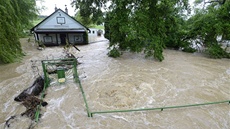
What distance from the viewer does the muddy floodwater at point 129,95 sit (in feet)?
14.9

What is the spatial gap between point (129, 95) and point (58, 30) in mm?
14996

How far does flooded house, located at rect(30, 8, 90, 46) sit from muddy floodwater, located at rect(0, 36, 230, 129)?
347 inches

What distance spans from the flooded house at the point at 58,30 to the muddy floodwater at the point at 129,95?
8801 mm

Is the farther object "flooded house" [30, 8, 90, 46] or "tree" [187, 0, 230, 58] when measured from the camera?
"flooded house" [30, 8, 90, 46]

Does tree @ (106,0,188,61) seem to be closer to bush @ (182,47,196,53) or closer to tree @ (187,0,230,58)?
tree @ (187,0,230,58)

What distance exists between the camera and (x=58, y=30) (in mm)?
17672

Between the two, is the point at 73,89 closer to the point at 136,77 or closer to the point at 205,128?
the point at 136,77

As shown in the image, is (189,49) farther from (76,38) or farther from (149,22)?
(76,38)

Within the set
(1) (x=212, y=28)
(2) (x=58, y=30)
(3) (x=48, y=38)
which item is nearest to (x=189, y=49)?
(1) (x=212, y=28)

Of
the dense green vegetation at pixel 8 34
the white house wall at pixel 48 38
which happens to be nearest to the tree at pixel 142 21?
the dense green vegetation at pixel 8 34

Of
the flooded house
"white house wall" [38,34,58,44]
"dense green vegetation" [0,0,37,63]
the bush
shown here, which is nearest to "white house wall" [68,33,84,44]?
the flooded house

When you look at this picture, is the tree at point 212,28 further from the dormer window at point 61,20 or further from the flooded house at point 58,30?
the dormer window at point 61,20

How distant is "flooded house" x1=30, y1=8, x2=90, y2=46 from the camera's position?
1733 centimetres

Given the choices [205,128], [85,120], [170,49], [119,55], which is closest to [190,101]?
[205,128]
